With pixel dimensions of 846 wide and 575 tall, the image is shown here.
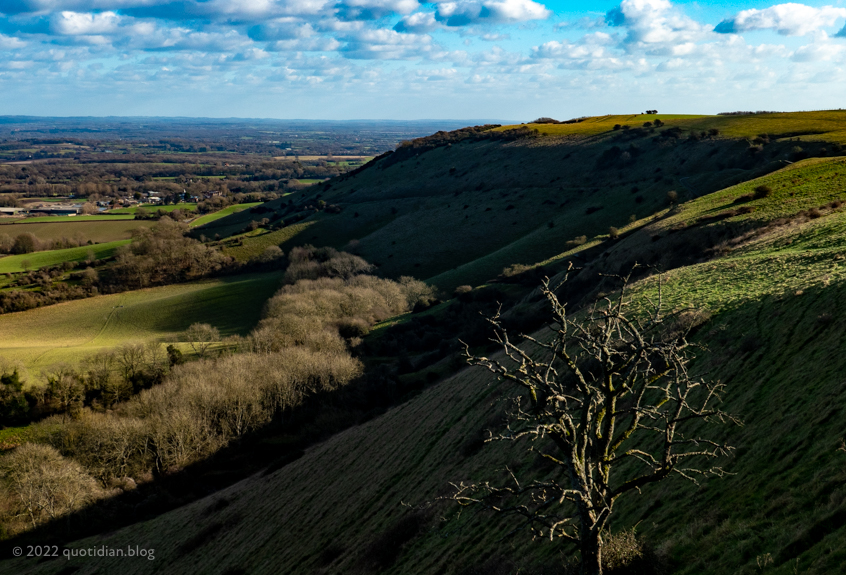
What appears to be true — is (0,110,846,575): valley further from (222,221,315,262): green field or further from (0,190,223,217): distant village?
(0,190,223,217): distant village

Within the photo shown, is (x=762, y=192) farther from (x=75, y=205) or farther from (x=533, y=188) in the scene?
(x=75, y=205)

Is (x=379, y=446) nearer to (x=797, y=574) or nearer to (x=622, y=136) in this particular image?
(x=797, y=574)

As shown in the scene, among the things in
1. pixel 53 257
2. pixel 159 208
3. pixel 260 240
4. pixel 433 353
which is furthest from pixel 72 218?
pixel 433 353

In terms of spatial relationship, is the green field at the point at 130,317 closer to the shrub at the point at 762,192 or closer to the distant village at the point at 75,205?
the shrub at the point at 762,192

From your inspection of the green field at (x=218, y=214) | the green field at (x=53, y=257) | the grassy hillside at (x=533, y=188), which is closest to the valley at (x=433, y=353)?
the grassy hillside at (x=533, y=188)

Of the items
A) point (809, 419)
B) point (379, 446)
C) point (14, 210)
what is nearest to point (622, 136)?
point (379, 446)

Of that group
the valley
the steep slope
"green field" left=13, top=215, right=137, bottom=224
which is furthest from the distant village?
the steep slope

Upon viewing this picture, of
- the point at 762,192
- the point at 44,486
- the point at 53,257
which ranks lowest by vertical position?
the point at 44,486

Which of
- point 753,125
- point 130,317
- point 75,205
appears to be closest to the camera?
point 130,317
